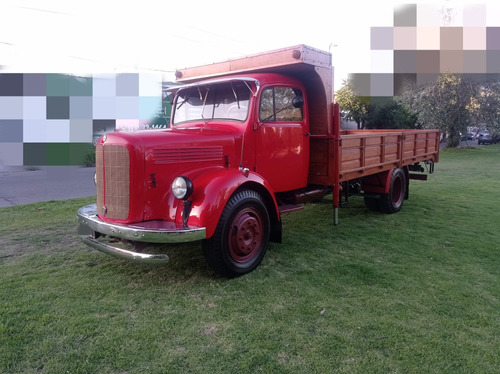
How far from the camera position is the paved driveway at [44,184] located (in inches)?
370

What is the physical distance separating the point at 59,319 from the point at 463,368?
Answer: 10.3 ft

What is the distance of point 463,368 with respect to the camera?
2.67m

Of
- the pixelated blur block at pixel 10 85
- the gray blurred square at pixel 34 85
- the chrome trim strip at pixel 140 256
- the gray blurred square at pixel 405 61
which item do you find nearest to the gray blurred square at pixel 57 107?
the gray blurred square at pixel 34 85

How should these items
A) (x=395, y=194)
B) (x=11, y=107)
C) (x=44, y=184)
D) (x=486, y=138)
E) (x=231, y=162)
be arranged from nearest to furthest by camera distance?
(x=231, y=162)
(x=395, y=194)
(x=44, y=184)
(x=11, y=107)
(x=486, y=138)

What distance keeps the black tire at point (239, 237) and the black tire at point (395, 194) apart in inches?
140

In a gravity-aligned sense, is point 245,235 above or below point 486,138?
below

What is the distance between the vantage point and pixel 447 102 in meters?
24.0

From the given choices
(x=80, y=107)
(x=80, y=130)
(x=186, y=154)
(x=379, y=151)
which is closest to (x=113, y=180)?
(x=186, y=154)

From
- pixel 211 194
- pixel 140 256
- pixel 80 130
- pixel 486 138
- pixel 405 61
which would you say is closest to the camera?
pixel 140 256

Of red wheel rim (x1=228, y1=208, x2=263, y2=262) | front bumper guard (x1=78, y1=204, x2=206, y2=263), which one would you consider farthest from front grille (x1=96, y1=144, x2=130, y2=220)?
red wheel rim (x1=228, y1=208, x2=263, y2=262)

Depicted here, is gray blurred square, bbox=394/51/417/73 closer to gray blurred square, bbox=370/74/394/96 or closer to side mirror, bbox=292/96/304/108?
gray blurred square, bbox=370/74/394/96

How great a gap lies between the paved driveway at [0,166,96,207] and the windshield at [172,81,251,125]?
17.1 ft

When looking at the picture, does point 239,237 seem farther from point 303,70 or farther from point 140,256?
point 303,70

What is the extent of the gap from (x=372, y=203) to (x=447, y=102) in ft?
65.0
